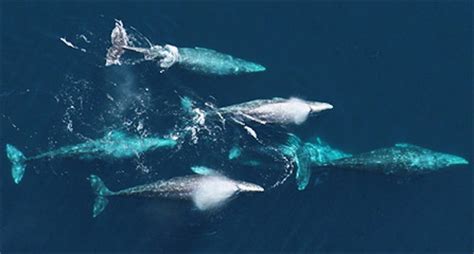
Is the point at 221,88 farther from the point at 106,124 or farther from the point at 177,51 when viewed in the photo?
the point at 106,124

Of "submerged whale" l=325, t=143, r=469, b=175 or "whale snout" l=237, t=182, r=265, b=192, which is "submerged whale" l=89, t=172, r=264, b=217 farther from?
"submerged whale" l=325, t=143, r=469, b=175

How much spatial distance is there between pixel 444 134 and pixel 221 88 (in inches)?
388

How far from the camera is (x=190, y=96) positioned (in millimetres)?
26094

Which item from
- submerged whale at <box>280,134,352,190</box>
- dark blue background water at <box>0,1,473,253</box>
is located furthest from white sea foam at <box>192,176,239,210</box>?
submerged whale at <box>280,134,352,190</box>

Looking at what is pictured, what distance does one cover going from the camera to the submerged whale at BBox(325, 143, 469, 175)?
25.4m

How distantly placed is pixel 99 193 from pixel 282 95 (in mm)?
8560

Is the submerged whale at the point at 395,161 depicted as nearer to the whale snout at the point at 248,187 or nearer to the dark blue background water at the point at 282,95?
the dark blue background water at the point at 282,95

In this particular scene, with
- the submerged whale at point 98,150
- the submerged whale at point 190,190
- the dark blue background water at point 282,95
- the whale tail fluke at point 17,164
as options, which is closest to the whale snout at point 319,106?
the dark blue background water at point 282,95

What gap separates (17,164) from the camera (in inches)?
984

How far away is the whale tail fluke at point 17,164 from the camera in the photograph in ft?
82.0

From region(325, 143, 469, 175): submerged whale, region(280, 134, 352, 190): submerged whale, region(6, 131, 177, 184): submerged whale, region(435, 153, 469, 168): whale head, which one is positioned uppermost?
region(435, 153, 469, 168): whale head

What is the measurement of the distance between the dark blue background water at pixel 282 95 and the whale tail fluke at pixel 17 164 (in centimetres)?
27

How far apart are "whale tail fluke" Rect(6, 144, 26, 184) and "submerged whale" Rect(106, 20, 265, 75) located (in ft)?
16.8

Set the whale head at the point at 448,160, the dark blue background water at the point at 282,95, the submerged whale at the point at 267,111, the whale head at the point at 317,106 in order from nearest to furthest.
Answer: the dark blue background water at the point at 282,95 → the submerged whale at the point at 267,111 → the whale head at the point at 448,160 → the whale head at the point at 317,106
